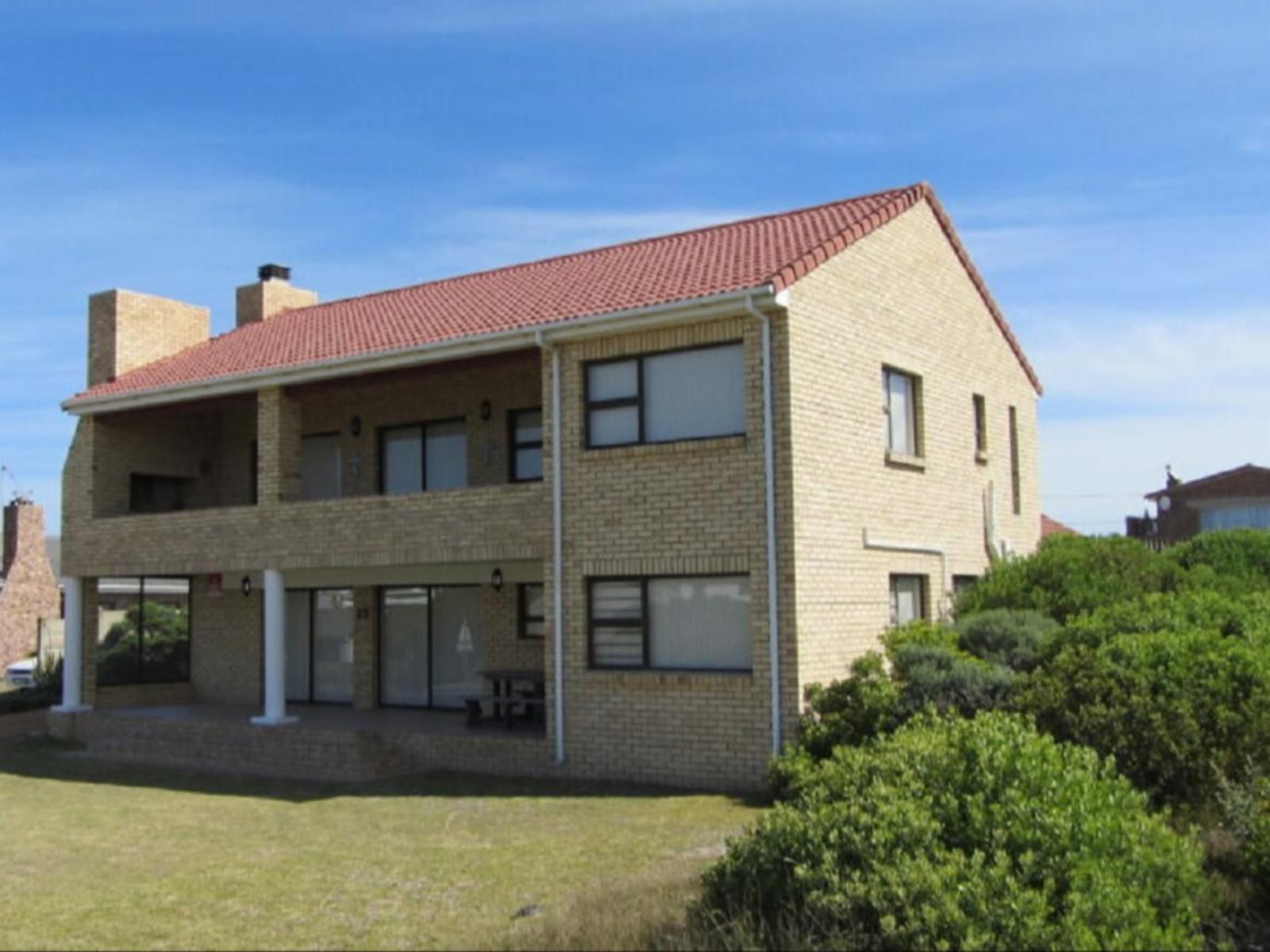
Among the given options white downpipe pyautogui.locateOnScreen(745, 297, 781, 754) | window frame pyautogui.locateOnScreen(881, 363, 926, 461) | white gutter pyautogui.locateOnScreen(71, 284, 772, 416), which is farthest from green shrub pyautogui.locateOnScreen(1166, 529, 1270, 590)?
white gutter pyautogui.locateOnScreen(71, 284, 772, 416)

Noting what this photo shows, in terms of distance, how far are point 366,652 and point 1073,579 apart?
11357mm

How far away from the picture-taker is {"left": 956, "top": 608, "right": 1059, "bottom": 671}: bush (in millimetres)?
15062

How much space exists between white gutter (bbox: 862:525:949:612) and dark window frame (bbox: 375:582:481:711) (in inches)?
269

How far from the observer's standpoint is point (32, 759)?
19969mm

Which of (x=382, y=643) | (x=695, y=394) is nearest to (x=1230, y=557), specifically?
(x=695, y=394)

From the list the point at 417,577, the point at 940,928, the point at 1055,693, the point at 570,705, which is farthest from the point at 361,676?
the point at 940,928

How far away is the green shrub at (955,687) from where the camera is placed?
14.0 m

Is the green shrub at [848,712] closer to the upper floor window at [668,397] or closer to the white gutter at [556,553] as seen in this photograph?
the upper floor window at [668,397]

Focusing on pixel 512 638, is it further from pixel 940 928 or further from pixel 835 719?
pixel 940 928

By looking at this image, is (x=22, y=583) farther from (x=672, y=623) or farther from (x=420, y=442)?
(x=672, y=623)

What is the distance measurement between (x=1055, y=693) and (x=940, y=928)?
18.6 feet

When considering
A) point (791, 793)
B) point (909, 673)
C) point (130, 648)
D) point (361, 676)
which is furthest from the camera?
point (130, 648)

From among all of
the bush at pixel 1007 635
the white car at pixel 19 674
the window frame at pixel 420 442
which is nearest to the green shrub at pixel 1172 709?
the bush at pixel 1007 635

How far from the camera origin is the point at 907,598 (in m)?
17.7
